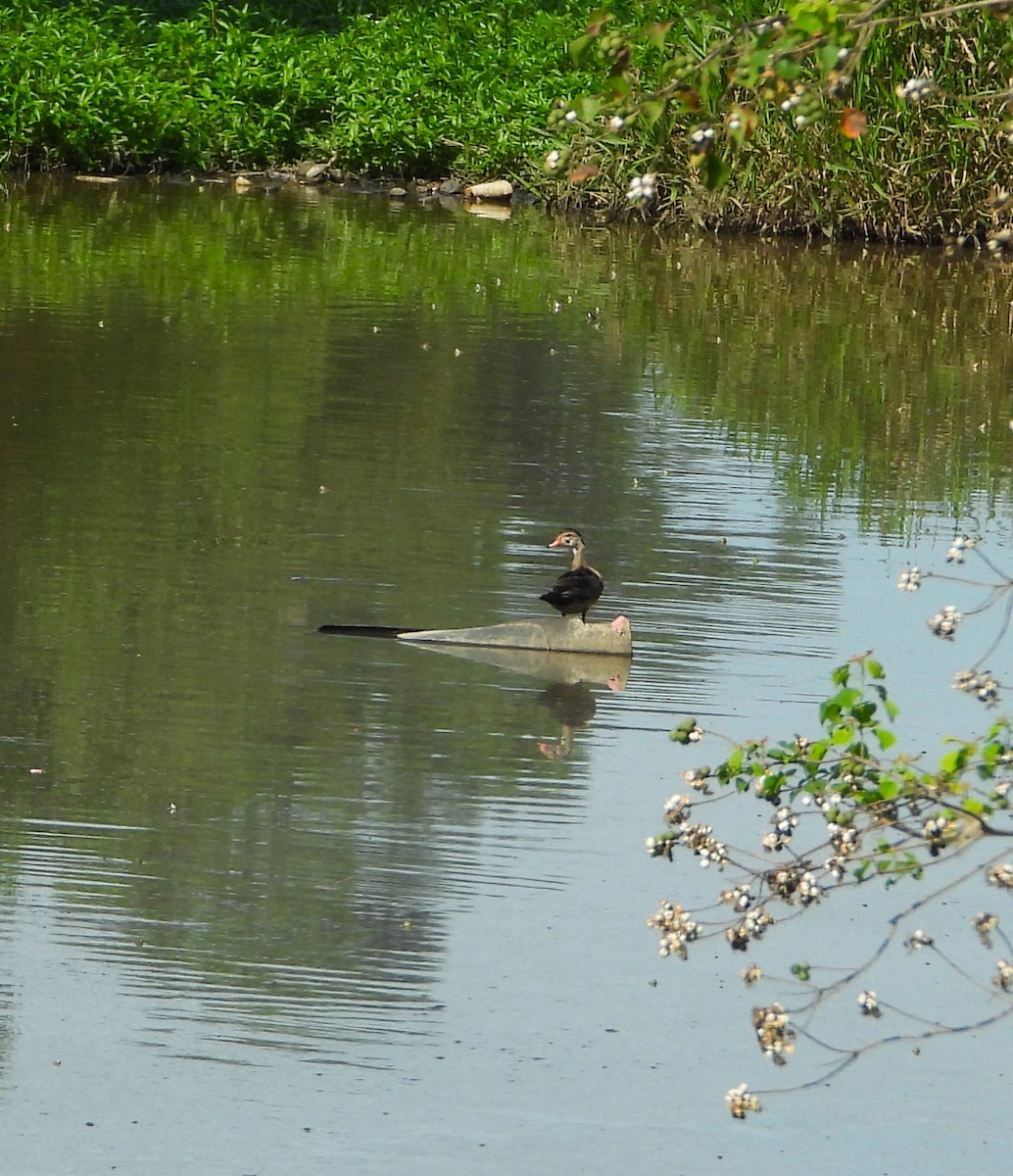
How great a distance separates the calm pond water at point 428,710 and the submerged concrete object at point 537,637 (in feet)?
0.33

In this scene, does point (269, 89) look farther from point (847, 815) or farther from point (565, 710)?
point (847, 815)

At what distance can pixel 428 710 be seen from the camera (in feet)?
25.0

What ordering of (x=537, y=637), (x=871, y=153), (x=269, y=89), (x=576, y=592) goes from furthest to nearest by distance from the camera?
(x=269, y=89), (x=871, y=153), (x=537, y=637), (x=576, y=592)

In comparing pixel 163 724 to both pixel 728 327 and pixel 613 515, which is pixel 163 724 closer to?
pixel 613 515

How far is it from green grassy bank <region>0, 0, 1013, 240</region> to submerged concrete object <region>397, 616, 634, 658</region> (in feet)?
29.7

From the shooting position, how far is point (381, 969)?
5594mm

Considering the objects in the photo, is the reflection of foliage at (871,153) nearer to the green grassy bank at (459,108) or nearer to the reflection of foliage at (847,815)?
the green grassy bank at (459,108)

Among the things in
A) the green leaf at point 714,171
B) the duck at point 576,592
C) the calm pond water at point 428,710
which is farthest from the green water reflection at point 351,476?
the green leaf at point 714,171

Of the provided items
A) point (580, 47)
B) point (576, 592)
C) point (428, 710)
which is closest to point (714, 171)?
point (580, 47)

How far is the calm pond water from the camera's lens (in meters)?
5.01

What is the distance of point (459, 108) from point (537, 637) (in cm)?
1715

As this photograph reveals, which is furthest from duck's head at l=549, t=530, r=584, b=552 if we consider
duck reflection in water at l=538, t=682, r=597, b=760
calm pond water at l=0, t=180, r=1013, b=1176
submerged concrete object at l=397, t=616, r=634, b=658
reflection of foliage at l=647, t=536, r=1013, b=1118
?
reflection of foliage at l=647, t=536, r=1013, b=1118

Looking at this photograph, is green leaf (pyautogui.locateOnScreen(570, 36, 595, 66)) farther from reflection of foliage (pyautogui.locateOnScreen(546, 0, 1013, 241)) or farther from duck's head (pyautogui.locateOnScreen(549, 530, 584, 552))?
reflection of foliage (pyautogui.locateOnScreen(546, 0, 1013, 241))

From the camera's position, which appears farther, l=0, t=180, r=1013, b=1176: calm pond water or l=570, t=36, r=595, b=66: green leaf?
l=0, t=180, r=1013, b=1176: calm pond water
